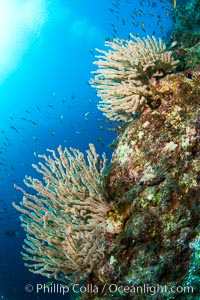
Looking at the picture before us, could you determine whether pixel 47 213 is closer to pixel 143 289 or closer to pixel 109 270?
pixel 109 270

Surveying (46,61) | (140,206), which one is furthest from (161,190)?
(46,61)

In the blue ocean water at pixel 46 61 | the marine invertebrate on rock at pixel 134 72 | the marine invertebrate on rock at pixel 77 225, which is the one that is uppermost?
the blue ocean water at pixel 46 61

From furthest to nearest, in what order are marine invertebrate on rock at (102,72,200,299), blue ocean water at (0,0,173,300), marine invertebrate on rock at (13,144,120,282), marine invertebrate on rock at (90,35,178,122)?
1. blue ocean water at (0,0,173,300)
2. marine invertebrate on rock at (90,35,178,122)
3. marine invertebrate on rock at (13,144,120,282)
4. marine invertebrate on rock at (102,72,200,299)

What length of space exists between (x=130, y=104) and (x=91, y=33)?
131 metres

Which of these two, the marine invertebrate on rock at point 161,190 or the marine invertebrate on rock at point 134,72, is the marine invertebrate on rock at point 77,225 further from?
the marine invertebrate on rock at point 134,72

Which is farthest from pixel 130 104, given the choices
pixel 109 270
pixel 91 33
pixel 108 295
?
pixel 91 33

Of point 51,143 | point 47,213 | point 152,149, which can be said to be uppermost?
point 51,143

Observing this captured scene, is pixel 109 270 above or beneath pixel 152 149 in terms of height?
beneath

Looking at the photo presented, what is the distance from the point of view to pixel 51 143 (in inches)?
3378

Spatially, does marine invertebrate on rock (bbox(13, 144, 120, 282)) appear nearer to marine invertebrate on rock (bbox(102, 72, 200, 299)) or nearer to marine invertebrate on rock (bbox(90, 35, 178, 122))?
marine invertebrate on rock (bbox(102, 72, 200, 299))

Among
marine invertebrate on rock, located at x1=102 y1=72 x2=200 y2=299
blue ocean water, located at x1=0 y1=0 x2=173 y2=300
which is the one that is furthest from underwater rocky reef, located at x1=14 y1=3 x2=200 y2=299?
blue ocean water, located at x1=0 y1=0 x2=173 y2=300

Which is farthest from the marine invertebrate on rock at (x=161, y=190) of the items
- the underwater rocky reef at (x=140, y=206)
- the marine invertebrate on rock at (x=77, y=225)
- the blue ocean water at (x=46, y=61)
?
the blue ocean water at (x=46, y=61)

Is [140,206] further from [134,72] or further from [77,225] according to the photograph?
[134,72]

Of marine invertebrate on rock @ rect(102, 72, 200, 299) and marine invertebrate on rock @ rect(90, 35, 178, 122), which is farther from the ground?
marine invertebrate on rock @ rect(90, 35, 178, 122)
